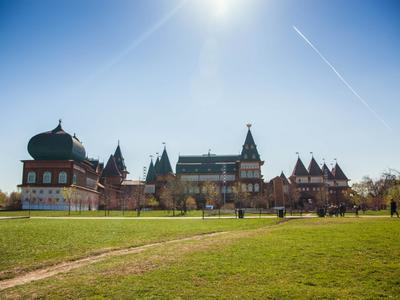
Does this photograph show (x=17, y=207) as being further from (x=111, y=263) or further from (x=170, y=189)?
(x=111, y=263)

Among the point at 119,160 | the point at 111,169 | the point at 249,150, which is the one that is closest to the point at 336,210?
the point at 249,150

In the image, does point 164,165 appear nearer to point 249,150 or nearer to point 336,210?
point 249,150

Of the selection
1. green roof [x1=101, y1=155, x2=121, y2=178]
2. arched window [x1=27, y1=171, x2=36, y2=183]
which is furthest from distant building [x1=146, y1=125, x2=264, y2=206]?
arched window [x1=27, y1=171, x2=36, y2=183]

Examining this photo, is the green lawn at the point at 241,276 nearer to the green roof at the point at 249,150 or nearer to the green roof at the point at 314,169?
the green roof at the point at 249,150

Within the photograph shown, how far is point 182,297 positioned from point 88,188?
87.2 meters

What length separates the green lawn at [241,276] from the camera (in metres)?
7.41

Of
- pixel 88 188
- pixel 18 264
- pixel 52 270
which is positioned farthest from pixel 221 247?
pixel 88 188

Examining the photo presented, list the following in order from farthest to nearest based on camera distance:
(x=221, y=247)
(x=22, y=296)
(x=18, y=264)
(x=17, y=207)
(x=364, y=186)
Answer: (x=364, y=186)
(x=17, y=207)
(x=221, y=247)
(x=18, y=264)
(x=22, y=296)

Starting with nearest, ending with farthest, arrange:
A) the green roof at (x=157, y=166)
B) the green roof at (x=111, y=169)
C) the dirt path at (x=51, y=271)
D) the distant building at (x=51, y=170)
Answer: the dirt path at (x=51, y=271)
the distant building at (x=51, y=170)
the green roof at (x=157, y=166)
the green roof at (x=111, y=169)

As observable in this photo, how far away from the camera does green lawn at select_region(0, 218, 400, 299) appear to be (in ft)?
24.3

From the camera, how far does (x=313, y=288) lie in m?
7.56

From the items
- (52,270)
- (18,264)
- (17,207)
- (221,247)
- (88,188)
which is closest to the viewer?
(52,270)

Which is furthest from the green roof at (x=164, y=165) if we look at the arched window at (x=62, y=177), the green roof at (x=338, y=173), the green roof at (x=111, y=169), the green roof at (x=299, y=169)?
the green roof at (x=338, y=173)

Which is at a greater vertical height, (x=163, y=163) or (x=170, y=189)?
(x=163, y=163)
